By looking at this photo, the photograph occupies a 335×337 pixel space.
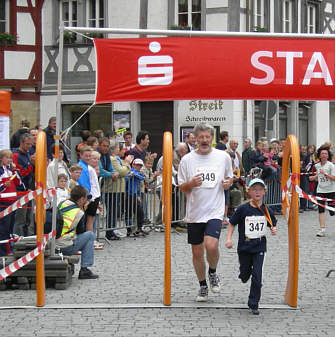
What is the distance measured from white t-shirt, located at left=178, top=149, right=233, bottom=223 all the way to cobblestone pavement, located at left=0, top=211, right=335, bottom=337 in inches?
36.8

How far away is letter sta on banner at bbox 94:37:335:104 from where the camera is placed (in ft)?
29.7

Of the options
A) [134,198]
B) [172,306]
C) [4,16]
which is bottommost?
[172,306]

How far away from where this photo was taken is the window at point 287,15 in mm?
29297

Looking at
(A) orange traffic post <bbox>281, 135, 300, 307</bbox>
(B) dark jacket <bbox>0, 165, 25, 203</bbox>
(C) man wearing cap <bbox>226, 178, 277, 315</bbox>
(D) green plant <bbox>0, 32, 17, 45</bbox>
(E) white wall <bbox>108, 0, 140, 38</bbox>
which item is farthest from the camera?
(E) white wall <bbox>108, 0, 140, 38</bbox>

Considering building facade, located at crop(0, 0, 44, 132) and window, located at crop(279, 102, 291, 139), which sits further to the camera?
window, located at crop(279, 102, 291, 139)

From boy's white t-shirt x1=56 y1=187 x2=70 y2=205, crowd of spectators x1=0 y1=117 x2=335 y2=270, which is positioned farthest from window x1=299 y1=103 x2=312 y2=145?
boy's white t-shirt x1=56 y1=187 x2=70 y2=205

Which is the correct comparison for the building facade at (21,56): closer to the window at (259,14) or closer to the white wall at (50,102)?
the white wall at (50,102)

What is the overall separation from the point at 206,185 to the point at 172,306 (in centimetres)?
128

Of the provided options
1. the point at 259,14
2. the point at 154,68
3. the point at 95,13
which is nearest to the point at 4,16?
the point at 95,13

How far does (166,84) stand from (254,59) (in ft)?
3.47

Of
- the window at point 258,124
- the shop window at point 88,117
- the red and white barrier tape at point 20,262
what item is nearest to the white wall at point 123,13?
the shop window at point 88,117

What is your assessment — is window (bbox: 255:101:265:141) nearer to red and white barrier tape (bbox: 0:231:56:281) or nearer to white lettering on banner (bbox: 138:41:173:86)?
white lettering on banner (bbox: 138:41:173:86)

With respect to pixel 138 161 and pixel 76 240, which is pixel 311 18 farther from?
pixel 76 240

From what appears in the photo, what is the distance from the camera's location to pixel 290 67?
9234 mm
